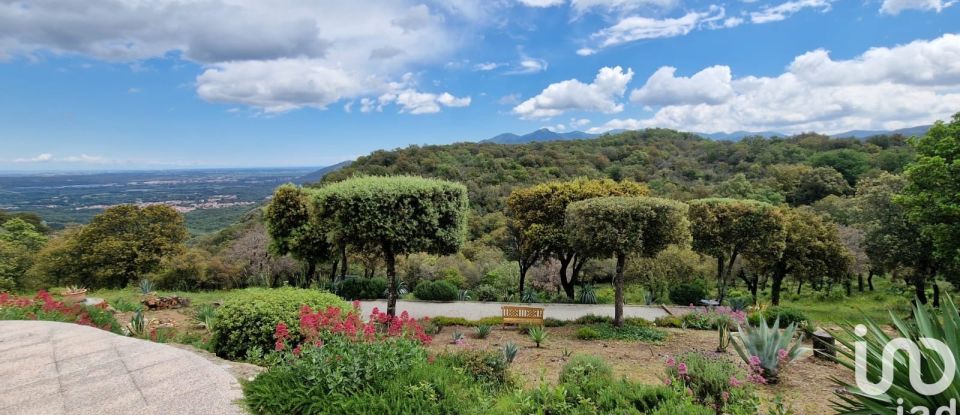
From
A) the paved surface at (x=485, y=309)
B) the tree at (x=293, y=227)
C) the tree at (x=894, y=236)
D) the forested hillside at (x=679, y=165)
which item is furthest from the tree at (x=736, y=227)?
the forested hillside at (x=679, y=165)

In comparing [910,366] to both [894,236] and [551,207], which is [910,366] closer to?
[551,207]

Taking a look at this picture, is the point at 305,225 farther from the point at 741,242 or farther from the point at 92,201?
the point at 92,201

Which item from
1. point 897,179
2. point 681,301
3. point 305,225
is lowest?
point 681,301

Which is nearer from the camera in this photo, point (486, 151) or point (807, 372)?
point (807, 372)

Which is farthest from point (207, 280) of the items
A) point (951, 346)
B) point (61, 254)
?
point (951, 346)

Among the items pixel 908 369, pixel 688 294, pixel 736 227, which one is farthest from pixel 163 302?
pixel 736 227

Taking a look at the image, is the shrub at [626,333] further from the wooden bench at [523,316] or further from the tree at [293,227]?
the tree at [293,227]

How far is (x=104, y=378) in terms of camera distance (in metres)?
5.15

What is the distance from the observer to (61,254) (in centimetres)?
2109

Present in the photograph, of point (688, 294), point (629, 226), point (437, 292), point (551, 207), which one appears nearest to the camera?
point (629, 226)

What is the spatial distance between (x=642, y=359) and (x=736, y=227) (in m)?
10.3

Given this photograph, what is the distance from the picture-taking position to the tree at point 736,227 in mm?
16031

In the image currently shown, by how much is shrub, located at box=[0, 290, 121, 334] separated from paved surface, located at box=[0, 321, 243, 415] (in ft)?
4.46

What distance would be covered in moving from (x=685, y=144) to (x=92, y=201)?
294 ft
